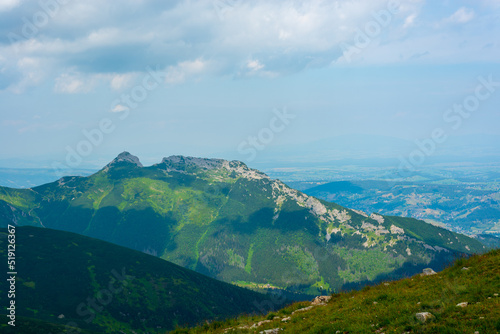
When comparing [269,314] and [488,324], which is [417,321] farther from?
[269,314]

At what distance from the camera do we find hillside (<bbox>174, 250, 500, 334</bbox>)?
1698cm

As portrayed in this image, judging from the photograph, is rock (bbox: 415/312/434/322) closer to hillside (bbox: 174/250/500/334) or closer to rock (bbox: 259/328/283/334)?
hillside (bbox: 174/250/500/334)

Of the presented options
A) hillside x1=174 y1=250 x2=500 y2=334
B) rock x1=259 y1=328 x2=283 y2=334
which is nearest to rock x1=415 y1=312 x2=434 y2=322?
hillside x1=174 y1=250 x2=500 y2=334

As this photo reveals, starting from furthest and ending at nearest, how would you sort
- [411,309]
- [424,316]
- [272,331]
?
[272,331] → [411,309] → [424,316]

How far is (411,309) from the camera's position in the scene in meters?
20.2

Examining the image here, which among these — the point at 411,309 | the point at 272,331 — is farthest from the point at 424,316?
the point at 272,331

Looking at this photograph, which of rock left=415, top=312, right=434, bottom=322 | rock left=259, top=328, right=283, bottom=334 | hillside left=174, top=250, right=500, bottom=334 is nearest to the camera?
hillside left=174, top=250, right=500, bottom=334

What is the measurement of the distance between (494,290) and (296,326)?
13.0 meters

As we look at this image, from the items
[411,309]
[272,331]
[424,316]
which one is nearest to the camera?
[424,316]

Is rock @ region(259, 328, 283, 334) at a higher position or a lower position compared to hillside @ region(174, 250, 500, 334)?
lower

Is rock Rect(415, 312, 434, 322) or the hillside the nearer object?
the hillside

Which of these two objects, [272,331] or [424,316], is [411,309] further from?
[272,331]

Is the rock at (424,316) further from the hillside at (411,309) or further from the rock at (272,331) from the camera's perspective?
the rock at (272,331)

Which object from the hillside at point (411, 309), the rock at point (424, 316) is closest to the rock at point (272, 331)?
the hillside at point (411, 309)
